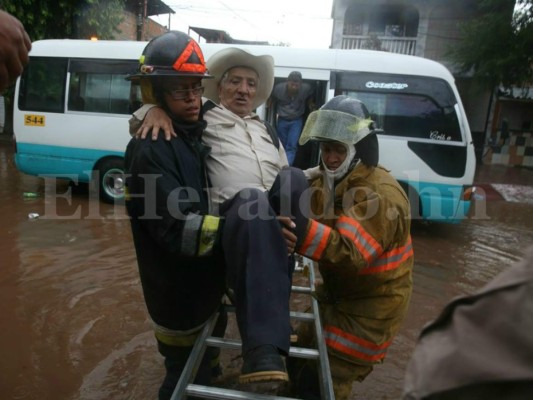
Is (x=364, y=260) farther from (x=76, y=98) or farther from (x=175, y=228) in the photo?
(x=76, y=98)

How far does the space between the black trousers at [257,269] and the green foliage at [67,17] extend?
9.29 m

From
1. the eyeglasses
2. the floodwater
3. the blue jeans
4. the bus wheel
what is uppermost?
the eyeglasses

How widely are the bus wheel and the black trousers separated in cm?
530

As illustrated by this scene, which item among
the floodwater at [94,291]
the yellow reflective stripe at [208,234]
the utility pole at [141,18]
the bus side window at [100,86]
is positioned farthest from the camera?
the utility pole at [141,18]

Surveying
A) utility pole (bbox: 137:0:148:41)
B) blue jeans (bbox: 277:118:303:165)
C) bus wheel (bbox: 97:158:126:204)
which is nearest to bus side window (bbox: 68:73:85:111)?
bus wheel (bbox: 97:158:126:204)

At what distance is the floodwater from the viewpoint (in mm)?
2691

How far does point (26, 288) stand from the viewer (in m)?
3.72

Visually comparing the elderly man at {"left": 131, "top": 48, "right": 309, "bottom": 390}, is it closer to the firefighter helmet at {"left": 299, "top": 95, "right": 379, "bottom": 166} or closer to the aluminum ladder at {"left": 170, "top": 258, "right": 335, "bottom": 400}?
the aluminum ladder at {"left": 170, "top": 258, "right": 335, "bottom": 400}

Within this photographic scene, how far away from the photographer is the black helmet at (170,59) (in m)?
1.77

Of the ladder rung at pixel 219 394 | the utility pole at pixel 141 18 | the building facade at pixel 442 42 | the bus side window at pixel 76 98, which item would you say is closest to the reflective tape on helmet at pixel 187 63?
the ladder rung at pixel 219 394

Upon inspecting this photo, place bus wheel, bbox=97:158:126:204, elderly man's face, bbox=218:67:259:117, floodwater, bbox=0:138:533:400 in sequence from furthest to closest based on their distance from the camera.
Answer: bus wheel, bbox=97:158:126:204, floodwater, bbox=0:138:533:400, elderly man's face, bbox=218:67:259:117

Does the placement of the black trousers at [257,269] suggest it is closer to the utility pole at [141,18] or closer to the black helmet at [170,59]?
the black helmet at [170,59]

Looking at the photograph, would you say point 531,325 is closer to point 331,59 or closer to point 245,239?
point 245,239

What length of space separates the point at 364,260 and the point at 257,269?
1.49ft
